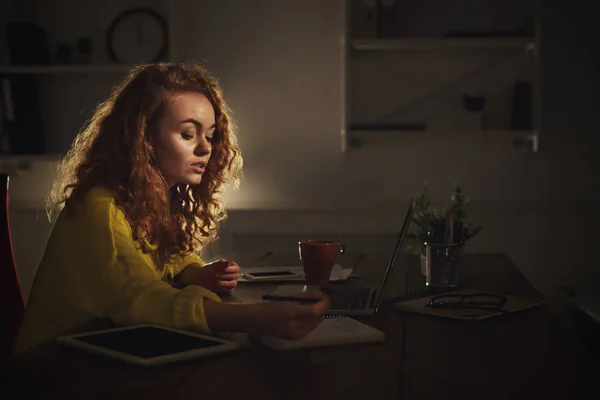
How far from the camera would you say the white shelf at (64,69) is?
138 inches

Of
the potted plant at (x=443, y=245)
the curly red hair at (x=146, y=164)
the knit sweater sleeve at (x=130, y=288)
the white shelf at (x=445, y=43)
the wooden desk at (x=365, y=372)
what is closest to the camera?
the wooden desk at (x=365, y=372)

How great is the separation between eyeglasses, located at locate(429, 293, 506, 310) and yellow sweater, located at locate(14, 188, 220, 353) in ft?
1.50

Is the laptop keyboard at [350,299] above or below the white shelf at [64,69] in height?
below

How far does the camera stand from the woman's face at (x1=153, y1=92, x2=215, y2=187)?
5.58 ft

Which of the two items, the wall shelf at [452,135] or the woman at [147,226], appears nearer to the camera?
the woman at [147,226]

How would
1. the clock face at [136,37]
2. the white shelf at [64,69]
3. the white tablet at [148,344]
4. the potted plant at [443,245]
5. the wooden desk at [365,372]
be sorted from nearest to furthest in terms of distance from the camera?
the wooden desk at [365,372], the white tablet at [148,344], the potted plant at [443,245], the white shelf at [64,69], the clock face at [136,37]

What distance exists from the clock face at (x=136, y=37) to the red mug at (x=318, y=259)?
2237 mm

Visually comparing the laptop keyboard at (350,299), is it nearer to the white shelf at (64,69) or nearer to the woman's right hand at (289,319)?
the woman's right hand at (289,319)

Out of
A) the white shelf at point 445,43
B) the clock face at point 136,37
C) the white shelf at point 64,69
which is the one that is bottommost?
the white shelf at point 64,69

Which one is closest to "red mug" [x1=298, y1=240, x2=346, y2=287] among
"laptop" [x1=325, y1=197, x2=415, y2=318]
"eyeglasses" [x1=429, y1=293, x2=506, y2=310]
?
"laptop" [x1=325, y1=197, x2=415, y2=318]

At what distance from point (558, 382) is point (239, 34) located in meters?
3.01

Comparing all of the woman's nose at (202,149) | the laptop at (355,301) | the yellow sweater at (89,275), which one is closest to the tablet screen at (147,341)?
the yellow sweater at (89,275)

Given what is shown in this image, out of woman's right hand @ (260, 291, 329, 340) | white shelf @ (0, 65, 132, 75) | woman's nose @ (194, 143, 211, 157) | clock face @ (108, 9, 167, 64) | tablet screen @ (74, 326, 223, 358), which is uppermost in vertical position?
clock face @ (108, 9, 167, 64)

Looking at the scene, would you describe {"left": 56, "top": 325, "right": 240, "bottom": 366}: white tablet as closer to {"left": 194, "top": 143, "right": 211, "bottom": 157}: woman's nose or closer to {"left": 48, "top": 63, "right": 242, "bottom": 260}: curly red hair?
{"left": 48, "top": 63, "right": 242, "bottom": 260}: curly red hair
